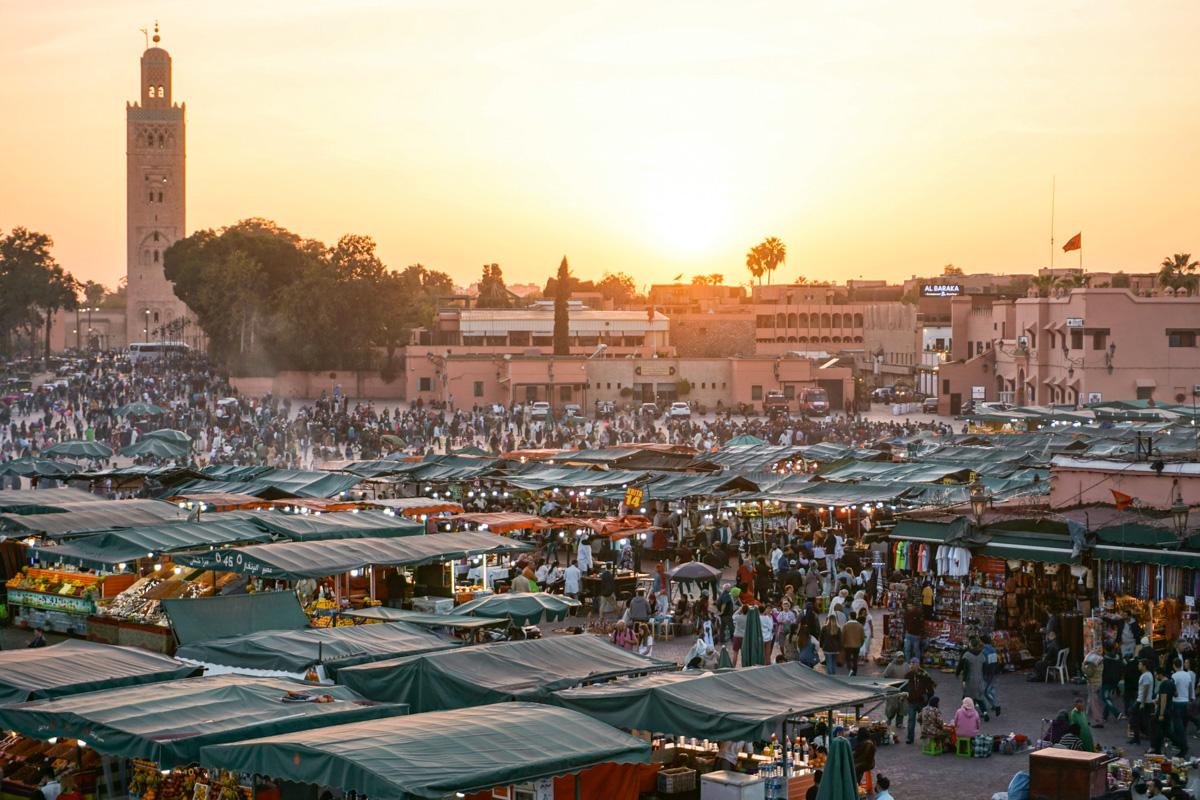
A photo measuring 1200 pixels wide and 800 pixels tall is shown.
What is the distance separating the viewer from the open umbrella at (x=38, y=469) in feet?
109

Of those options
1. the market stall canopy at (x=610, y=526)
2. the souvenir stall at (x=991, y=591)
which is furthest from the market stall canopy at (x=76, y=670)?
the market stall canopy at (x=610, y=526)

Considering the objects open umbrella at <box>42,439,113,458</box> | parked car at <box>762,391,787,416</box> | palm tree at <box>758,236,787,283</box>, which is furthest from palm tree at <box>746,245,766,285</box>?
open umbrella at <box>42,439,113,458</box>

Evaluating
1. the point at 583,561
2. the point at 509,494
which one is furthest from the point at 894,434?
the point at 583,561

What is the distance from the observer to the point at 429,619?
16.8 m

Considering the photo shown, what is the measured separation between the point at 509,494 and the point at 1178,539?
1769cm

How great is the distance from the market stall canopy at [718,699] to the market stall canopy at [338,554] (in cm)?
723

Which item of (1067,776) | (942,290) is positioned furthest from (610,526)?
(942,290)

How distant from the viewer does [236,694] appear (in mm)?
12477

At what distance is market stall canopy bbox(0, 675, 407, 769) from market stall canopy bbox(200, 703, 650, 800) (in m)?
0.46

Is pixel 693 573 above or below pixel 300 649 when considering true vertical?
below

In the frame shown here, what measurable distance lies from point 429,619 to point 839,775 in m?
6.50

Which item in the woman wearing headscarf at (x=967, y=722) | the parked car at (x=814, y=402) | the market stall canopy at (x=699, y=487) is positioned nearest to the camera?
the woman wearing headscarf at (x=967, y=722)

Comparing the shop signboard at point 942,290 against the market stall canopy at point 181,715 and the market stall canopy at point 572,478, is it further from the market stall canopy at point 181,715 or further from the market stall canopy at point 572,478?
the market stall canopy at point 181,715

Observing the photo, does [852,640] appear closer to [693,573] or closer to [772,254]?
[693,573]
